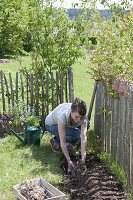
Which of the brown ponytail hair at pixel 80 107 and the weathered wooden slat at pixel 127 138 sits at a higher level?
the brown ponytail hair at pixel 80 107

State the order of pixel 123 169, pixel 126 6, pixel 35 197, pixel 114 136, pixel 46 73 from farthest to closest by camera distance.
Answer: pixel 46 73, pixel 114 136, pixel 123 169, pixel 126 6, pixel 35 197

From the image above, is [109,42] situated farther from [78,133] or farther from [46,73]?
[46,73]

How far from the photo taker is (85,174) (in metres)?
5.46

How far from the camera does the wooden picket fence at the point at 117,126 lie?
217 inches

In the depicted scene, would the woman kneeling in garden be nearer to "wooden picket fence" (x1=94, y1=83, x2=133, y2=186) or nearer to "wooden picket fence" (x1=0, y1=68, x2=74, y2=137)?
"wooden picket fence" (x1=94, y1=83, x2=133, y2=186)

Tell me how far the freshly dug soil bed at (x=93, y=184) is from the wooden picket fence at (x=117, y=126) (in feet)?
0.92

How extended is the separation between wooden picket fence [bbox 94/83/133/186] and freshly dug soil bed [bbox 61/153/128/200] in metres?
0.28

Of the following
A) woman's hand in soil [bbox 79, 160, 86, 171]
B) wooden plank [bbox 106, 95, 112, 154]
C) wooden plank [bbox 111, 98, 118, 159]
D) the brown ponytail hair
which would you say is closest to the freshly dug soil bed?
woman's hand in soil [bbox 79, 160, 86, 171]

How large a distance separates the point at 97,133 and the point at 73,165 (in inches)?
66.4

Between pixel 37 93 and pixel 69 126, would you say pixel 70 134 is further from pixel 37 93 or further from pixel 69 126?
pixel 37 93

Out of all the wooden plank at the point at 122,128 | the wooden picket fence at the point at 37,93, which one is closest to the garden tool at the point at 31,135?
the wooden picket fence at the point at 37,93

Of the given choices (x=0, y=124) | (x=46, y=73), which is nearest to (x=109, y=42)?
(x=46, y=73)

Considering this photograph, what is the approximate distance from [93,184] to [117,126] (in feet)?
3.85

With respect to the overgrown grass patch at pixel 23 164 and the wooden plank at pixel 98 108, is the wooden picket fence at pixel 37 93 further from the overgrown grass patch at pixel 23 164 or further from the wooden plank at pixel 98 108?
the wooden plank at pixel 98 108
